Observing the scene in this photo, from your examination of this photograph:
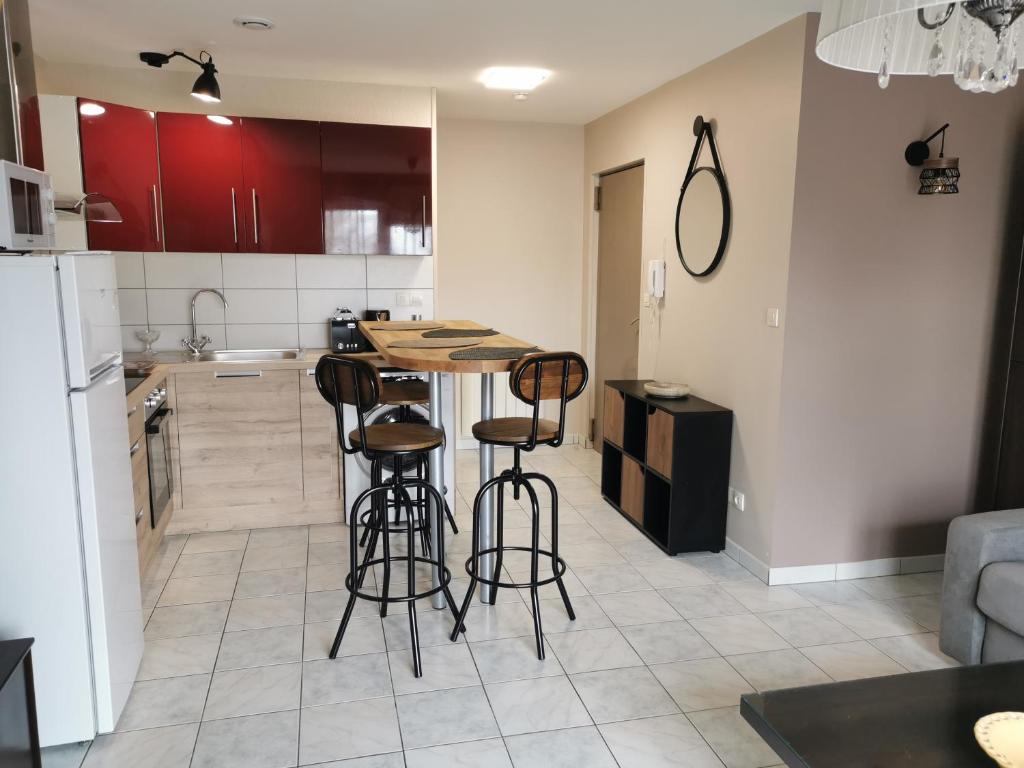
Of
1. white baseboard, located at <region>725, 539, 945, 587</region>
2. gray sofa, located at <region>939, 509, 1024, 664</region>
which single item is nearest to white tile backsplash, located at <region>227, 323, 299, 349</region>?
white baseboard, located at <region>725, 539, 945, 587</region>

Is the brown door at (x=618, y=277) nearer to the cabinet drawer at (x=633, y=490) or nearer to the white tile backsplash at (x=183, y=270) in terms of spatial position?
the cabinet drawer at (x=633, y=490)

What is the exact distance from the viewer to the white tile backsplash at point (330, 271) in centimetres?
446

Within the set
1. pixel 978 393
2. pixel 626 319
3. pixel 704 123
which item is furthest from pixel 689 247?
pixel 978 393

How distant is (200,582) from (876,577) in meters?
3.19

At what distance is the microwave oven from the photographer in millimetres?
1966

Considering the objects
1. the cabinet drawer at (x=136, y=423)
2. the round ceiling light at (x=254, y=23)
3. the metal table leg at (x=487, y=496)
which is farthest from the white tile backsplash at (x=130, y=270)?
the metal table leg at (x=487, y=496)

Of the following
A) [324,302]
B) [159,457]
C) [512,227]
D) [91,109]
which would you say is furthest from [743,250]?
[91,109]

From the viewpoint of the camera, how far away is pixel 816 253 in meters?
3.20

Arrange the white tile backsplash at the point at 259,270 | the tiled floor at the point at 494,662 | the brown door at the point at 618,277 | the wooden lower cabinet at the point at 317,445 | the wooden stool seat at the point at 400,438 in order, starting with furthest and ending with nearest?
the brown door at the point at 618,277 < the white tile backsplash at the point at 259,270 < the wooden lower cabinet at the point at 317,445 < the wooden stool seat at the point at 400,438 < the tiled floor at the point at 494,662

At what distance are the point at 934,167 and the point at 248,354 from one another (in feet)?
12.1

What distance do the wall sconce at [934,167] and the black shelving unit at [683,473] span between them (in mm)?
1328

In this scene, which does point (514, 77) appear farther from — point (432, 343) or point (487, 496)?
point (487, 496)

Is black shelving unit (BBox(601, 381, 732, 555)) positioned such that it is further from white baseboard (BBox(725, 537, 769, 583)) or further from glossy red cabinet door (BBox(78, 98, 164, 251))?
glossy red cabinet door (BBox(78, 98, 164, 251))

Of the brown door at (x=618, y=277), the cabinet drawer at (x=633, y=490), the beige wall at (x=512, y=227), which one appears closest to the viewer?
the cabinet drawer at (x=633, y=490)
